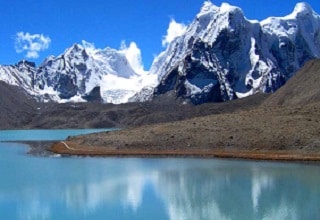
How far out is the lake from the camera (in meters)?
35.1

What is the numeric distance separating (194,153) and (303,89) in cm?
5649

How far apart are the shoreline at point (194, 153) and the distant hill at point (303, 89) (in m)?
38.6

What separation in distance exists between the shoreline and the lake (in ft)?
14.0

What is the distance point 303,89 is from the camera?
125000 mm

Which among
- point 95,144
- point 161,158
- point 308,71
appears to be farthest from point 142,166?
point 308,71

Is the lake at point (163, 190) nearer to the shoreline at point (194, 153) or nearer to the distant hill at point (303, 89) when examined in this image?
the shoreline at point (194, 153)

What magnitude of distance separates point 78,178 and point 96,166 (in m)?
11.6

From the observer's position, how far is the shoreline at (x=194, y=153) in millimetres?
67312

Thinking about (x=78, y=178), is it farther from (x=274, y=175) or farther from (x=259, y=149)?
(x=259, y=149)

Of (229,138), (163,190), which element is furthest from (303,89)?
(163,190)

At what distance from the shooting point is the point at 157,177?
174ft

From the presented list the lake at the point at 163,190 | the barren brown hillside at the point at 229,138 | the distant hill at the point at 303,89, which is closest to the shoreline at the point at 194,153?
the barren brown hillside at the point at 229,138

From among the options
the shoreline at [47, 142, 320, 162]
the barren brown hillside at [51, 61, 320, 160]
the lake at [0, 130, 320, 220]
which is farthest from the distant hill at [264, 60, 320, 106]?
the lake at [0, 130, 320, 220]

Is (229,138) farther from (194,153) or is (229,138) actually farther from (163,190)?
(163,190)
